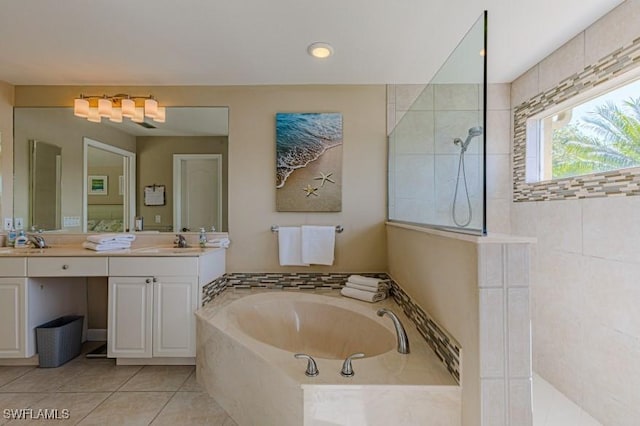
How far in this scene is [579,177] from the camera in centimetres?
197

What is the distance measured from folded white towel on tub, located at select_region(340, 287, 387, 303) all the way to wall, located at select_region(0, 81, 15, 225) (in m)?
3.01

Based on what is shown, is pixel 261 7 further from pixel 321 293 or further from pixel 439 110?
pixel 321 293

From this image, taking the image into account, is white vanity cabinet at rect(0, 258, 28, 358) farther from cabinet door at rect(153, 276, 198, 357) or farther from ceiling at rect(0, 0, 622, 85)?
ceiling at rect(0, 0, 622, 85)

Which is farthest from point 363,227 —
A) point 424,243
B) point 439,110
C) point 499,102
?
point 499,102

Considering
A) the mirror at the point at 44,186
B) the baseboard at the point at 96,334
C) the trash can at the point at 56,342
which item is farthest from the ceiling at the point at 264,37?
the baseboard at the point at 96,334

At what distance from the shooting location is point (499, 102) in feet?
9.20

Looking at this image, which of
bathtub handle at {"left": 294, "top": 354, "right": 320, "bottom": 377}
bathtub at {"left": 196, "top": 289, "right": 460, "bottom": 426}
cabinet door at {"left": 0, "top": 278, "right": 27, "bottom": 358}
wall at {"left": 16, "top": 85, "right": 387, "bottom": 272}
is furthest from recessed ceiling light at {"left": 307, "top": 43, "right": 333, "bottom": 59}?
cabinet door at {"left": 0, "top": 278, "right": 27, "bottom": 358}

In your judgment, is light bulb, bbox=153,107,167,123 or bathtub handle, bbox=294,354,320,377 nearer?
bathtub handle, bbox=294,354,320,377

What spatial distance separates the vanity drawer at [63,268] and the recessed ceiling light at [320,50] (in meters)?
2.12

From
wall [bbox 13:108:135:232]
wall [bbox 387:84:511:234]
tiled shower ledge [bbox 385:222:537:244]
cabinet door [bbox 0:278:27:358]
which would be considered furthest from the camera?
wall [bbox 13:108:135:232]

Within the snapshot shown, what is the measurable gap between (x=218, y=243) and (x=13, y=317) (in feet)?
4.86

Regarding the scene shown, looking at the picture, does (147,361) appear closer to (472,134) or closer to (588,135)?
(472,134)

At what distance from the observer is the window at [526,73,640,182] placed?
1727 mm

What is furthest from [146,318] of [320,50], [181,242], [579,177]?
[579,177]
